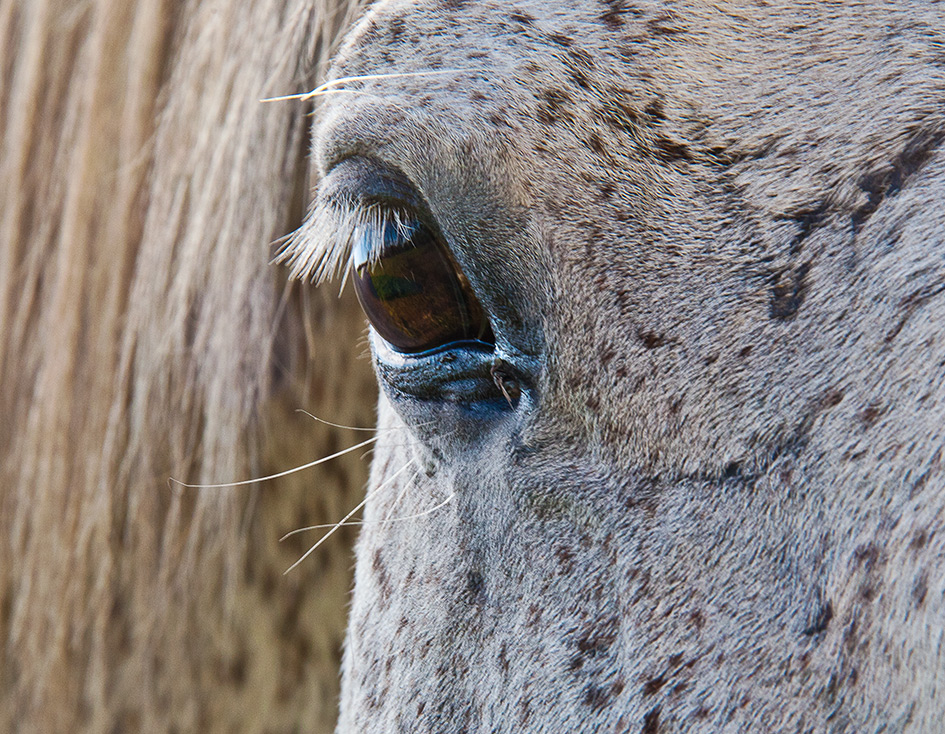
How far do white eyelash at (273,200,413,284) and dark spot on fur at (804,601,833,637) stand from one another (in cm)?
42

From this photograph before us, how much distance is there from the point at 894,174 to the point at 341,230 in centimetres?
44

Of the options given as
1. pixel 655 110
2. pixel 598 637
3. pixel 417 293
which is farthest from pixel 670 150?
pixel 598 637

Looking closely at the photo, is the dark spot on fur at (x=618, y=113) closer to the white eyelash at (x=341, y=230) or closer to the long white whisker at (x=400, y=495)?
the white eyelash at (x=341, y=230)

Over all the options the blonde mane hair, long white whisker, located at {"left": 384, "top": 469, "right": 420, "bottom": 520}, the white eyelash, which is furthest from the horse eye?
the blonde mane hair

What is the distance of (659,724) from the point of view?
0.64 meters

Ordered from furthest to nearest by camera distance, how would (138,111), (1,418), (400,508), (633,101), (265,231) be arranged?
(1,418) < (138,111) < (265,231) < (400,508) < (633,101)

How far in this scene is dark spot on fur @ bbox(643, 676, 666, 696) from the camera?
2.11ft

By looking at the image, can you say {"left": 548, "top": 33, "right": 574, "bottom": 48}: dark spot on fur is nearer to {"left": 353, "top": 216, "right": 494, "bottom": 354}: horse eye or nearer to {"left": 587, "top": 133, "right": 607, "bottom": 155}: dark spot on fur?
{"left": 587, "top": 133, "right": 607, "bottom": 155}: dark spot on fur

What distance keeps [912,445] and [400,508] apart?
1.58 ft

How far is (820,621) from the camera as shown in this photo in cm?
58

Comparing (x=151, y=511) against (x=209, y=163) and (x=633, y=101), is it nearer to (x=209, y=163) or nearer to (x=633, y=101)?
(x=209, y=163)

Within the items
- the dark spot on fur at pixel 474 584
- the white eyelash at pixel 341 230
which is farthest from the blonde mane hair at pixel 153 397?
the dark spot on fur at pixel 474 584

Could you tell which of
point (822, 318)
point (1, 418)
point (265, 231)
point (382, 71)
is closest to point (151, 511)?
point (1, 418)

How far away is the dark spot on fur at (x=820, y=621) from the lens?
1.89ft
